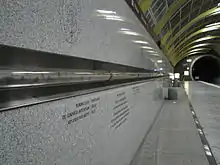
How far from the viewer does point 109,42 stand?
7.03 ft

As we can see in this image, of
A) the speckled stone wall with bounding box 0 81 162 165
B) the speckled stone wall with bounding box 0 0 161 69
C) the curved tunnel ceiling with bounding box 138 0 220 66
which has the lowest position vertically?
the speckled stone wall with bounding box 0 81 162 165

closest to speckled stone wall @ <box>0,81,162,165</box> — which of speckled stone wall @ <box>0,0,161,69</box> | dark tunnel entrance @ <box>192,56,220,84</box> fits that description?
speckled stone wall @ <box>0,0,161,69</box>

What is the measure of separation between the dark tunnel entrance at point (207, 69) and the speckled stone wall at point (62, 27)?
41.9 metres

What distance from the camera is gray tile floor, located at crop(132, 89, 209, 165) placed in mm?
3188

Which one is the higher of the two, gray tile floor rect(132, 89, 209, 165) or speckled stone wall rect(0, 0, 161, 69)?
speckled stone wall rect(0, 0, 161, 69)

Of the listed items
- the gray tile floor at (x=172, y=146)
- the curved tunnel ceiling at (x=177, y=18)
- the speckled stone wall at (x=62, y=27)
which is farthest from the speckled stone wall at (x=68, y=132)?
the curved tunnel ceiling at (x=177, y=18)

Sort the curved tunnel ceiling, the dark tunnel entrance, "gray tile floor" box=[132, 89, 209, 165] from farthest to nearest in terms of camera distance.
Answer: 1. the dark tunnel entrance
2. the curved tunnel ceiling
3. "gray tile floor" box=[132, 89, 209, 165]

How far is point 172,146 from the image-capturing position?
3.84 metres

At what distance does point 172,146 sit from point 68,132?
9.25 feet

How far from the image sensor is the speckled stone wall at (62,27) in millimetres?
936

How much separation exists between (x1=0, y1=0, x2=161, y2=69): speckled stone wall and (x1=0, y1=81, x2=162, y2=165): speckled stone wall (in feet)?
0.86

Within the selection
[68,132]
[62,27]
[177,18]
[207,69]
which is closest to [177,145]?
[68,132]

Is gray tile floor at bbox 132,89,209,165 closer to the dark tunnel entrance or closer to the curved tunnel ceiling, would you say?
the curved tunnel ceiling

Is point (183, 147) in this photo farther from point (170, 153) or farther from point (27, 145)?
point (27, 145)
